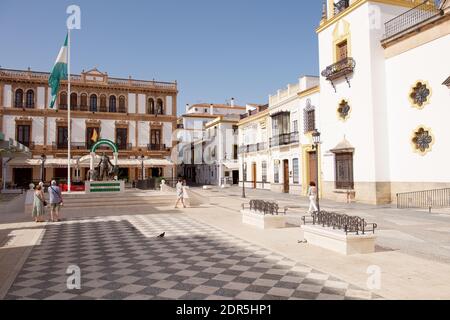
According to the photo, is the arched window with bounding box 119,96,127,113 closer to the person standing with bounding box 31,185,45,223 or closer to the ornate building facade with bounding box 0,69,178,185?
the ornate building facade with bounding box 0,69,178,185

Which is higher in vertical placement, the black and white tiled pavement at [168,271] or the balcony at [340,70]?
the balcony at [340,70]

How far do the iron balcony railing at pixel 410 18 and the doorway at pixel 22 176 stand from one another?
32792 mm

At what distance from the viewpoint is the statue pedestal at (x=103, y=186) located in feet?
68.5

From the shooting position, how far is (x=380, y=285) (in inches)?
211

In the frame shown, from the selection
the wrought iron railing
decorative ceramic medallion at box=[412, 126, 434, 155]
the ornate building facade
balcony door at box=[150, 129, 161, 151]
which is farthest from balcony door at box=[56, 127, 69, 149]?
the wrought iron railing

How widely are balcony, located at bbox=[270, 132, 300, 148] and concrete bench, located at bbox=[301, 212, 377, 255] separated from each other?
58.7 ft

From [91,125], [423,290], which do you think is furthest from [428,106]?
[91,125]

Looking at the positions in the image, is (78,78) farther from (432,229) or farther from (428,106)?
(432,229)

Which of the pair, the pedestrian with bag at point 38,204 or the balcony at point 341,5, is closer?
the pedestrian with bag at point 38,204

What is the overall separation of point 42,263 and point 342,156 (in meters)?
16.9

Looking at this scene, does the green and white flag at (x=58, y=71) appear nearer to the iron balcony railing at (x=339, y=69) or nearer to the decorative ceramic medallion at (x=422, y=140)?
the iron balcony railing at (x=339, y=69)

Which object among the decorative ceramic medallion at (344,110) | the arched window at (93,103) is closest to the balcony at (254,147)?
the decorative ceramic medallion at (344,110)

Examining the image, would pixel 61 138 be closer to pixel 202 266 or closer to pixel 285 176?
pixel 285 176

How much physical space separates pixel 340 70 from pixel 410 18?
4.06m
